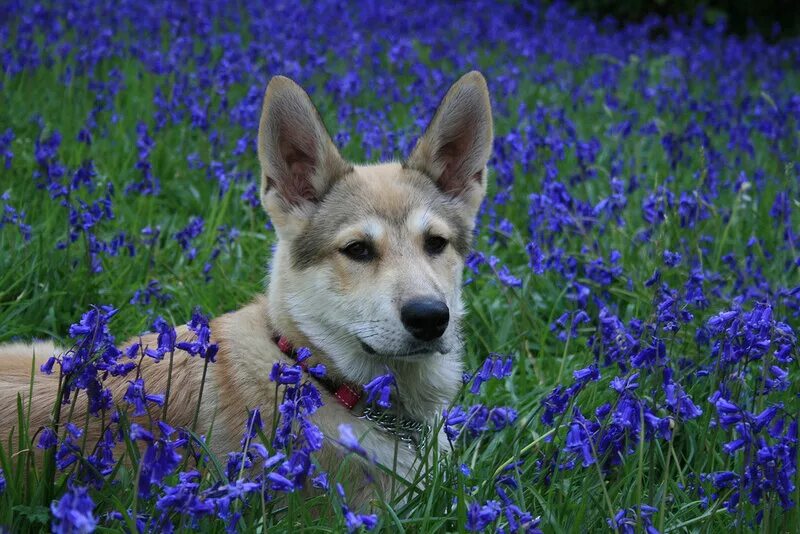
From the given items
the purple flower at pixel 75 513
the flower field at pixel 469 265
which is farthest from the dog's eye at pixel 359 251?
the purple flower at pixel 75 513

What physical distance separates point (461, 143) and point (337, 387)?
1336 millimetres

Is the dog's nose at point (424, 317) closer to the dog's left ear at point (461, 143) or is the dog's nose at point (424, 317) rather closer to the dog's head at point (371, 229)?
the dog's head at point (371, 229)

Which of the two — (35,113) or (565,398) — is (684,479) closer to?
(565,398)

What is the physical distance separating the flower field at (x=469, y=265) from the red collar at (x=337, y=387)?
31 cm

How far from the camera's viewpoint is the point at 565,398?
302cm

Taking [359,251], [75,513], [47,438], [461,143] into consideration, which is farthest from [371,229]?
[75,513]

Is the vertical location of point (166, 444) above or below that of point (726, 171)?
above

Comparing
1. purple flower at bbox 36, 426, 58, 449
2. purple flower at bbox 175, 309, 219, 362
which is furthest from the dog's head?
purple flower at bbox 36, 426, 58, 449

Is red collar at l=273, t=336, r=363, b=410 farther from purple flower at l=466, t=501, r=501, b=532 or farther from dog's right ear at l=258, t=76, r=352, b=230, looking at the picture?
purple flower at l=466, t=501, r=501, b=532

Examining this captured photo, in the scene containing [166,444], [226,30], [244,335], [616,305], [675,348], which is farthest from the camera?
[226,30]

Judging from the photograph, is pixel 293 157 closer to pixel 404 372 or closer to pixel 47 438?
pixel 404 372

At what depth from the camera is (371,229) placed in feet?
11.9

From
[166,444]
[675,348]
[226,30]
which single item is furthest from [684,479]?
[226,30]

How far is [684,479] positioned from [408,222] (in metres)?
1.45
